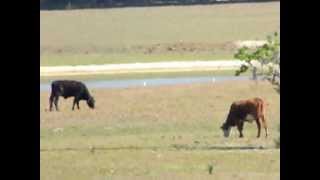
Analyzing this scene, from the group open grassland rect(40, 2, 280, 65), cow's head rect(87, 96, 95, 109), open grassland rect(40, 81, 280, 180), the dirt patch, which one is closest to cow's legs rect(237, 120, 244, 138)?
open grassland rect(40, 81, 280, 180)

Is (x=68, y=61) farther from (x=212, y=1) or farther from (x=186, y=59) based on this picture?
(x=212, y=1)

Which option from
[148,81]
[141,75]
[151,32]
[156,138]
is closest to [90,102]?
[156,138]

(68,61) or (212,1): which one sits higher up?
(212,1)

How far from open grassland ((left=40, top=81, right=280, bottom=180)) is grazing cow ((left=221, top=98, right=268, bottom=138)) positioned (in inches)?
5.3

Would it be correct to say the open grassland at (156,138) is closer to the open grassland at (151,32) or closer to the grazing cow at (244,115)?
the grazing cow at (244,115)

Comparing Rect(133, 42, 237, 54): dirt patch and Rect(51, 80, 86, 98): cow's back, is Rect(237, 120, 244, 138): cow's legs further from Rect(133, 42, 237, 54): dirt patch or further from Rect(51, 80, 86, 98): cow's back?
Rect(133, 42, 237, 54): dirt patch

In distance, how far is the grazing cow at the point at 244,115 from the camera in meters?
8.50

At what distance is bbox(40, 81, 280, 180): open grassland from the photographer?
6230mm

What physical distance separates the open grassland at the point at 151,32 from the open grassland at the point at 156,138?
749 centimetres

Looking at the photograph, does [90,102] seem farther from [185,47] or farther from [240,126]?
[185,47]
